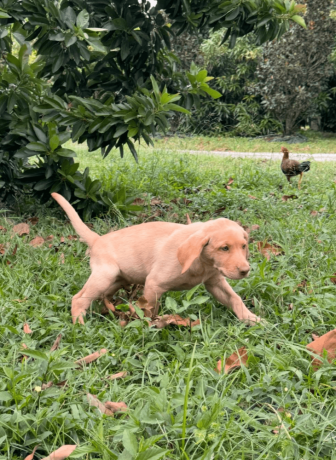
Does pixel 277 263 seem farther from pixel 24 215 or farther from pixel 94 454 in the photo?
pixel 24 215

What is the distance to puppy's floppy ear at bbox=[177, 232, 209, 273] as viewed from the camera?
A: 2.20m

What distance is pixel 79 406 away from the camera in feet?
5.76

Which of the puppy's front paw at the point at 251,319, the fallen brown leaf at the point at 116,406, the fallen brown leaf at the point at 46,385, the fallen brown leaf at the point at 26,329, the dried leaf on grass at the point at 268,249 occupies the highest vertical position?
the fallen brown leaf at the point at 46,385

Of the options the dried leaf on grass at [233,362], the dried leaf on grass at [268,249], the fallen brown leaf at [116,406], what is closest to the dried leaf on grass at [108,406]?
the fallen brown leaf at [116,406]

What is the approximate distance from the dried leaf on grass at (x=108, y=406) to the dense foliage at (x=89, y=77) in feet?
7.90

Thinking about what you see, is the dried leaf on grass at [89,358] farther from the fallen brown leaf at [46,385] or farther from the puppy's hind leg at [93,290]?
the puppy's hind leg at [93,290]

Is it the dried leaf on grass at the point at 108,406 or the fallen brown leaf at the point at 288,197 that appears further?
the fallen brown leaf at the point at 288,197

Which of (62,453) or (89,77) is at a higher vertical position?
(89,77)

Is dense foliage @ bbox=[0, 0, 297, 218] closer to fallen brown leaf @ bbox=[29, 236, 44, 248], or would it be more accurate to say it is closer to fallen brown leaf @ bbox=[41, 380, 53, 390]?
fallen brown leaf @ bbox=[29, 236, 44, 248]

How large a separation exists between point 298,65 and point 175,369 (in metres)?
14.8

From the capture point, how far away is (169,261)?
2.47 m

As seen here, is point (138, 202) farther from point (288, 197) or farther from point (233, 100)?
point (233, 100)

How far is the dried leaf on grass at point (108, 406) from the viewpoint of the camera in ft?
5.73

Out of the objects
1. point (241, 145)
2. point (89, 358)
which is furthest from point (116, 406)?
point (241, 145)
